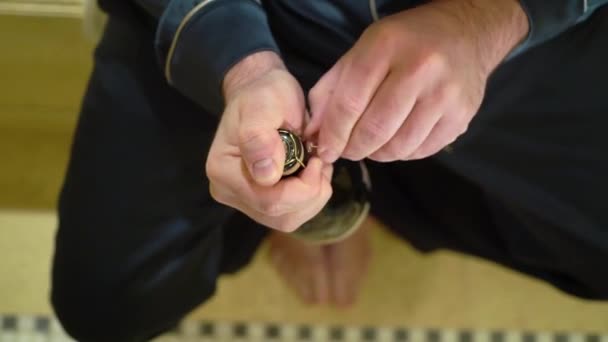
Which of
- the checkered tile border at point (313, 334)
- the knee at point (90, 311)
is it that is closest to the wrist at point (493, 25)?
the knee at point (90, 311)

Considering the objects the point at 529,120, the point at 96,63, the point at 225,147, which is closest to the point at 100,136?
the point at 96,63

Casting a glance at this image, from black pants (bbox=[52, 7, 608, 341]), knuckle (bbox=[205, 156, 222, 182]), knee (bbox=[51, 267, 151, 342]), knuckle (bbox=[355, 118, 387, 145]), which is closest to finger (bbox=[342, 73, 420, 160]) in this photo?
knuckle (bbox=[355, 118, 387, 145])

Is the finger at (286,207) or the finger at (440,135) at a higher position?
the finger at (440,135)

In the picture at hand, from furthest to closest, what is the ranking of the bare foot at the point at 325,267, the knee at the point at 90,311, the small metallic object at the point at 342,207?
→ the bare foot at the point at 325,267 → the knee at the point at 90,311 → the small metallic object at the point at 342,207

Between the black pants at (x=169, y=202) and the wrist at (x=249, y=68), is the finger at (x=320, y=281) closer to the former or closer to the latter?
the black pants at (x=169, y=202)

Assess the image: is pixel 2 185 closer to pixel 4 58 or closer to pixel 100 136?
pixel 4 58

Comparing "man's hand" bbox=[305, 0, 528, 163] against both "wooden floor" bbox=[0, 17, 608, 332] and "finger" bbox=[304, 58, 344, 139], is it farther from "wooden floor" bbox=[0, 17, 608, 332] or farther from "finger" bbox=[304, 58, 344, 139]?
"wooden floor" bbox=[0, 17, 608, 332]

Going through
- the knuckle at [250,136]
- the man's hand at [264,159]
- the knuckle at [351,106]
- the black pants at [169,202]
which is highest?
the knuckle at [351,106]
